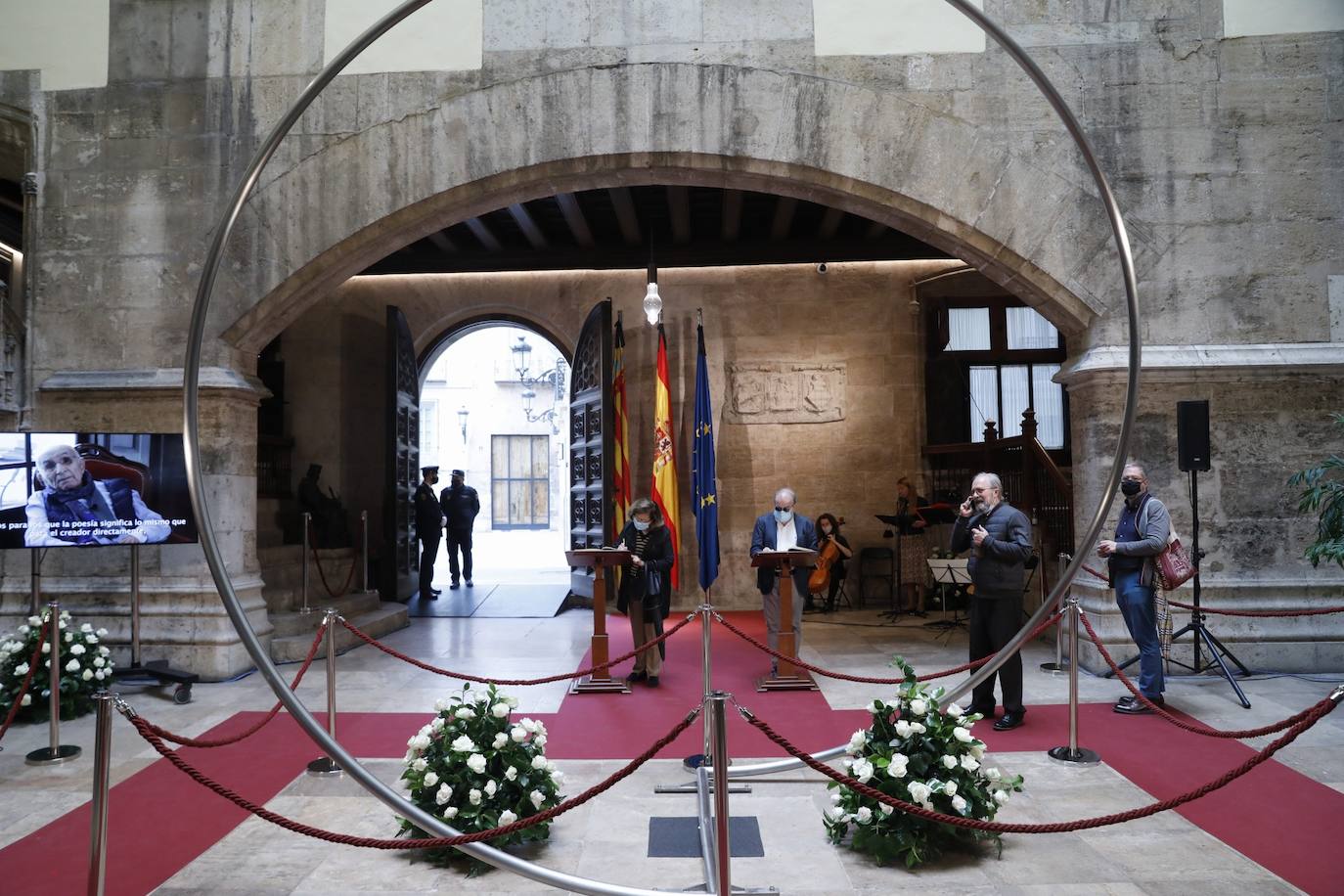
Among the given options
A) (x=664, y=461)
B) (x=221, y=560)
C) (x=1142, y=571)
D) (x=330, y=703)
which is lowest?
(x=330, y=703)

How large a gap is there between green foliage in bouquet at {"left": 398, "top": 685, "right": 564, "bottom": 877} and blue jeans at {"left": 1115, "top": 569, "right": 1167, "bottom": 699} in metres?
3.98

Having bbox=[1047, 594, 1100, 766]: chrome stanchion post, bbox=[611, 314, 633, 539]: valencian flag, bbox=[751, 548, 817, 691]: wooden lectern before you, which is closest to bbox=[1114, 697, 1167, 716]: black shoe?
bbox=[1047, 594, 1100, 766]: chrome stanchion post

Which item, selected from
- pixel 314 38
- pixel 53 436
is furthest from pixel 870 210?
pixel 53 436

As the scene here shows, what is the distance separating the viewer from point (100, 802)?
2.99 meters

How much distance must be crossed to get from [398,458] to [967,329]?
745 cm

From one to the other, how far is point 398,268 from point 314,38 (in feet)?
14.8

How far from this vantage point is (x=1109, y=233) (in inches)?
273

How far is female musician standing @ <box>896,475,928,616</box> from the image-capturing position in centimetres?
1073

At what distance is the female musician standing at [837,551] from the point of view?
1058cm

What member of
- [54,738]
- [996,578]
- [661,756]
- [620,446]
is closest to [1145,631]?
[996,578]

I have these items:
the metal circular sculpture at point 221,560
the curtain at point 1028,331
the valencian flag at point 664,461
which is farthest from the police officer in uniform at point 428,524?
the metal circular sculpture at point 221,560

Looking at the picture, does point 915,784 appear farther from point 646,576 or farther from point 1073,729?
point 646,576

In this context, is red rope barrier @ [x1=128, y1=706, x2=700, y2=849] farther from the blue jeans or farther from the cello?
the cello

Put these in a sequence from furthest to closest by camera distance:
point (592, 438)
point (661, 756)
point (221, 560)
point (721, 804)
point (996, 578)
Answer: point (592, 438)
point (996, 578)
point (661, 756)
point (221, 560)
point (721, 804)
